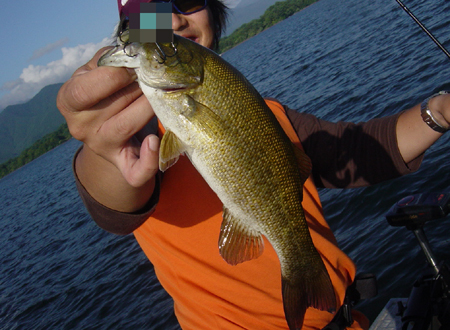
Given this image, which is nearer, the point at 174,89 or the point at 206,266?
the point at 174,89

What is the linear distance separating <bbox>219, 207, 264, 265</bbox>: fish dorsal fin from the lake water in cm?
439

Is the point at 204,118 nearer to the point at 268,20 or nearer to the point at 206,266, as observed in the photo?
the point at 206,266

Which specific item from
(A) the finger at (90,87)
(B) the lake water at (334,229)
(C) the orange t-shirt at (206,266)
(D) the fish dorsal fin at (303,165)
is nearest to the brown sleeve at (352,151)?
(D) the fish dorsal fin at (303,165)

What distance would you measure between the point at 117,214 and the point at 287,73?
22086mm

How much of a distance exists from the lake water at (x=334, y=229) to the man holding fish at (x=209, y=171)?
12.3 ft

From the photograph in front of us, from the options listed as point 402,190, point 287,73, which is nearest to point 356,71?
point 287,73

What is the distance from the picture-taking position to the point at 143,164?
183 centimetres

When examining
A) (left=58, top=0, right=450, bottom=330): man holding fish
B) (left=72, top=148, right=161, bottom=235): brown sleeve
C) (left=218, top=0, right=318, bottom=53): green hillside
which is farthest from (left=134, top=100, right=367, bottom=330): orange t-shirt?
(left=218, top=0, right=318, bottom=53): green hillside

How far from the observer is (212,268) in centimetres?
248

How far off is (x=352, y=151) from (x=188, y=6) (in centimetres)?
199

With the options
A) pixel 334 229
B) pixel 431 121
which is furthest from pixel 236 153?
pixel 334 229

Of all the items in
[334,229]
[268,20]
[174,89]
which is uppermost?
[174,89]

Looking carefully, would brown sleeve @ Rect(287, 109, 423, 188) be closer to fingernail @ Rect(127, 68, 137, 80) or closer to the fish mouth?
the fish mouth

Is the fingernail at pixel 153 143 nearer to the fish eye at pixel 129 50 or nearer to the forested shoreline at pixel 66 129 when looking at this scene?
the fish eye at pixel 129 50
